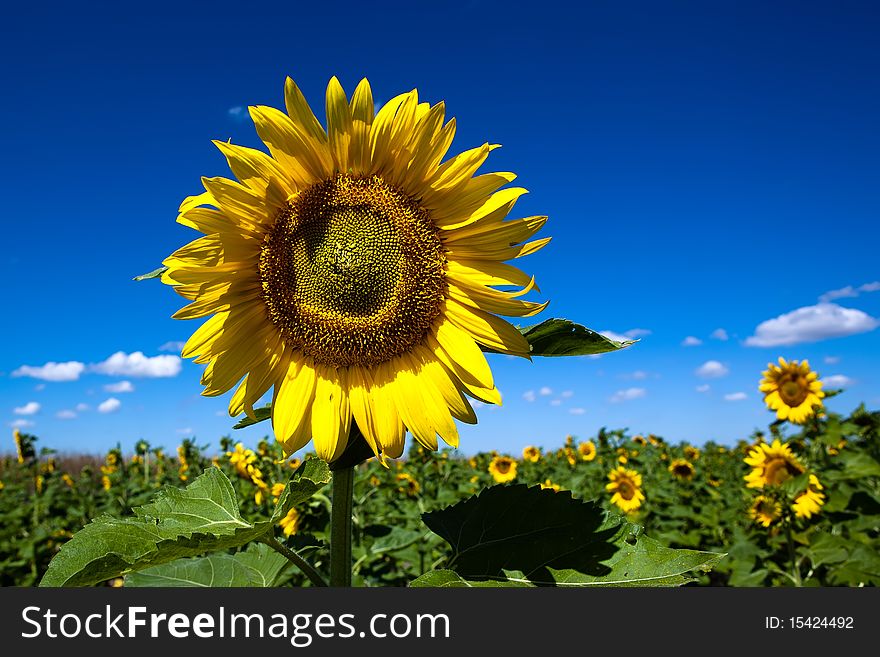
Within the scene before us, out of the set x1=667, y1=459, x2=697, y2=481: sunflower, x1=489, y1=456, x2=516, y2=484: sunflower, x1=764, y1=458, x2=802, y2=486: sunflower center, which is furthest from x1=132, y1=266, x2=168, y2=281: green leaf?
x1=667, y1=459, x2=697, y2=481: sunflower

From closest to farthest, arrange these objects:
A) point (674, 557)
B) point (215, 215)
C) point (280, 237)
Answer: point (674, 557), point (215, 215), point (280, 237)

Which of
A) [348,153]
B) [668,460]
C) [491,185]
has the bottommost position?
[668,460]

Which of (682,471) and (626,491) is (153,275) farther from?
(682,471)

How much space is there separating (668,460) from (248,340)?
1541 centimetres

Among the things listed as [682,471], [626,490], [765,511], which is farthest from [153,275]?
[682,471]

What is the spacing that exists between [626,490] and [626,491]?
0.02 m

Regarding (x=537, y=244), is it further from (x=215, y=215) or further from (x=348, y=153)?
(x=215, y=215)

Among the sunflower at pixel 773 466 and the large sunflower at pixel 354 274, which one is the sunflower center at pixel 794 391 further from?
the large sunflower at pixel 354 274

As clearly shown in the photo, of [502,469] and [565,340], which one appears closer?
[565,340]

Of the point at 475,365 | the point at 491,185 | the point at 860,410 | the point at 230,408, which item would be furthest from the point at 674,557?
the point at 860,410

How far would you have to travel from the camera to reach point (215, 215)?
6.36 ft

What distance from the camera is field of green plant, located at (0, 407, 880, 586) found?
17.6 ft

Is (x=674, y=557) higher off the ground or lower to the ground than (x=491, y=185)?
lower

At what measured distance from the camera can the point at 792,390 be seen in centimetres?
859
